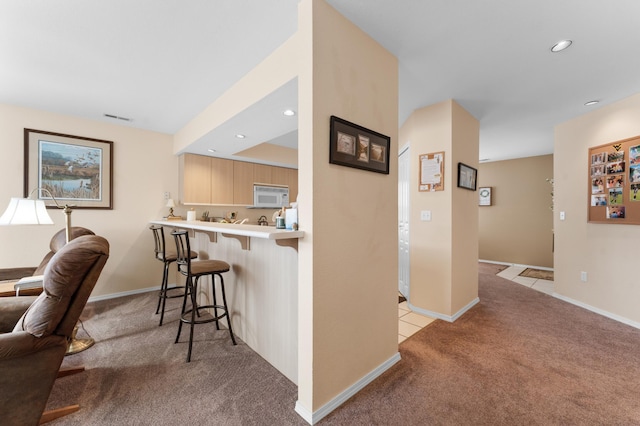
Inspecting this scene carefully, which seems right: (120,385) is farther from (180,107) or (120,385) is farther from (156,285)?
(180,107)

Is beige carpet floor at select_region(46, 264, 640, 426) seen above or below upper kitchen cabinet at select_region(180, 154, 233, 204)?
below

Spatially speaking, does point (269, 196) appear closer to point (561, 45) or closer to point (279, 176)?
point (279, 176)

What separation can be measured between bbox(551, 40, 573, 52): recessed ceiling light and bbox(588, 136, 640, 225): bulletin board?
5.96 ft

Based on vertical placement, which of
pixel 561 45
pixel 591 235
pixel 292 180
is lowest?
pixel 591 235

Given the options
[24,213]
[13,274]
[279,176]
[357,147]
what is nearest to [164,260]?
[24,213]

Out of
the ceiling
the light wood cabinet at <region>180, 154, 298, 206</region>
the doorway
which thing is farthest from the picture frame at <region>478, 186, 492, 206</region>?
the light wood cabinet at <region>180, 154, 298, 206</region>

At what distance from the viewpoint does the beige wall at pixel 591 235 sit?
2889mm

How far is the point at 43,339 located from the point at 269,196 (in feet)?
13.0

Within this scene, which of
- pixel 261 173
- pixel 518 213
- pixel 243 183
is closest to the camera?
pixel 243 183

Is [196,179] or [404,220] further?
[196,179]

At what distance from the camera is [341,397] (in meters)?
1.67

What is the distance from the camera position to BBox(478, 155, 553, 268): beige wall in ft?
17.9

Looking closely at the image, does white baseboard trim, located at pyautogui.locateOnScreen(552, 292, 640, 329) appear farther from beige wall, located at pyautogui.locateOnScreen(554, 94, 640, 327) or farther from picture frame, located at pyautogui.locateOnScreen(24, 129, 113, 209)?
picture frame, located at pyautogui.locateOnScreen(24, 129, 113, 209)

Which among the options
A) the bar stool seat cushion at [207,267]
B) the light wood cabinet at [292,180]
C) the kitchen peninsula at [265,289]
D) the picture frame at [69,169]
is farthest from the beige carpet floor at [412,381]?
the light wood cabinet at [292,180]
